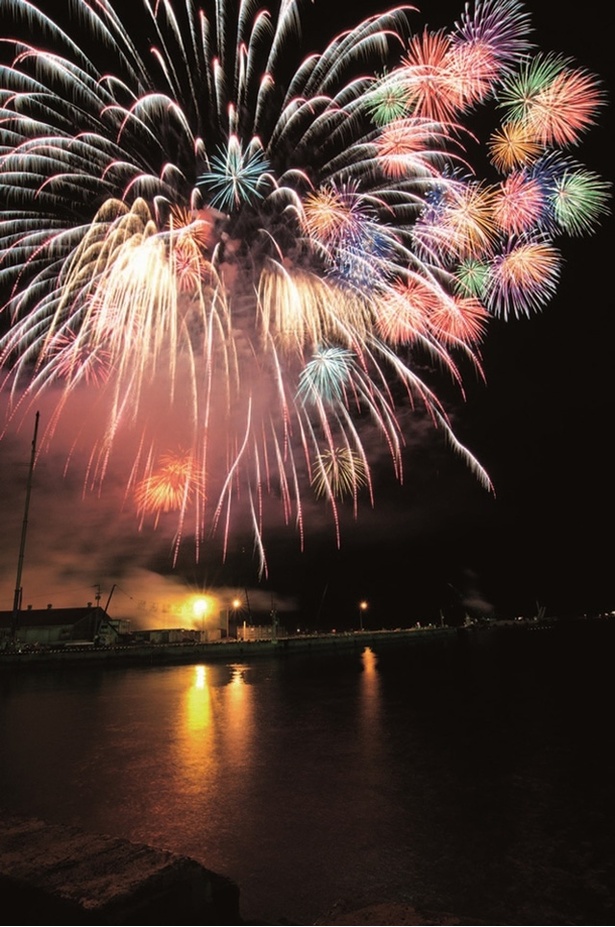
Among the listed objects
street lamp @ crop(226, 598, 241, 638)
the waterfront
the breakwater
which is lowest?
the waterfront

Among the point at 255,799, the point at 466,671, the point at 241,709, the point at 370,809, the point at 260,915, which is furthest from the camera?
the point at 466,671

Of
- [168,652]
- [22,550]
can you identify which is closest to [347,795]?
[22,550]

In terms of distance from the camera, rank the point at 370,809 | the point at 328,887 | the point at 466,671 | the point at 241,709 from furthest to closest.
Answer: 1. the point at 466,671
2. the point at 241,709
3. the point at 370,809
4. the point at 328,887

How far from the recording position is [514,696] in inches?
1142

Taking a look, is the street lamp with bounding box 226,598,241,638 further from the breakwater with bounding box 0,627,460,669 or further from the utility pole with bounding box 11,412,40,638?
the utility pole with bounding box 11,412,40,638

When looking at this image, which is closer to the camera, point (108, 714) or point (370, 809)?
point (370, 809)

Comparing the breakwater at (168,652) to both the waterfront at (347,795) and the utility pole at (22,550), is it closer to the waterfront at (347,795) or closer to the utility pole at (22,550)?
the utility pole at (22,550)

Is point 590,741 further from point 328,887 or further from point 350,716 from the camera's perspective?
point 328,887

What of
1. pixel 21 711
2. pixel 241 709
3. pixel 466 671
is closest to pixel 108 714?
pixel 21 711

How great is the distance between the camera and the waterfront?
6.91m

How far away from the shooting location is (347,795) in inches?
428

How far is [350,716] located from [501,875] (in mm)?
14866

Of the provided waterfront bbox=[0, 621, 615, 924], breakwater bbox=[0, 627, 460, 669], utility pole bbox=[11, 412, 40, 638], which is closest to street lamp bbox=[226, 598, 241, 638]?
breakwater bbox=[0, 627, 460, 669]

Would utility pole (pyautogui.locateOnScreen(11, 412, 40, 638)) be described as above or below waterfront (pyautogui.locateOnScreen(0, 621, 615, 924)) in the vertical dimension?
above
